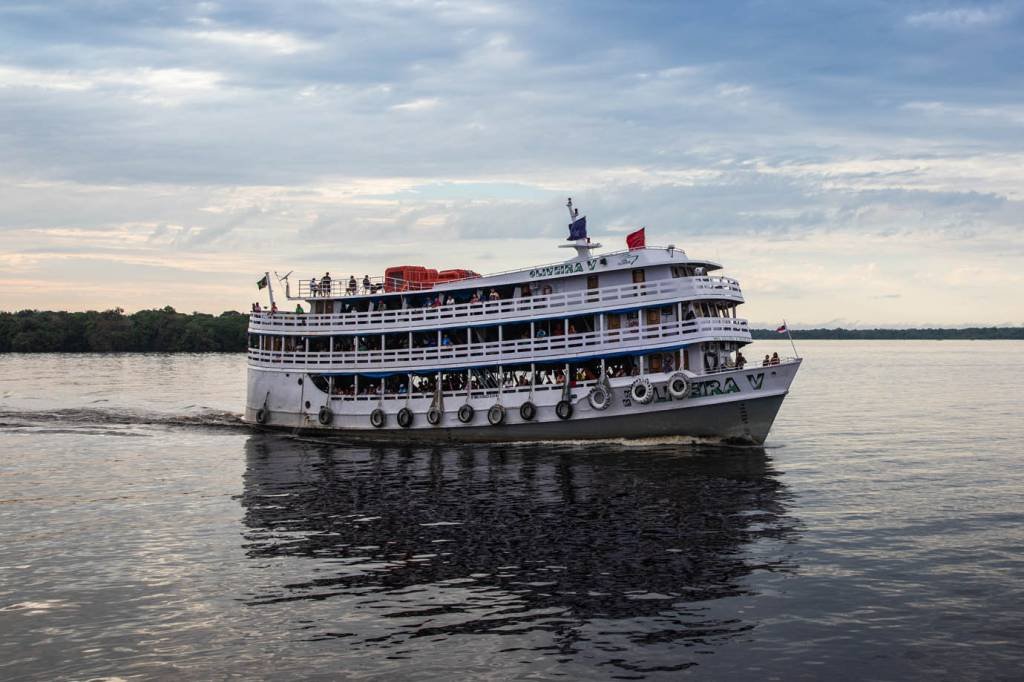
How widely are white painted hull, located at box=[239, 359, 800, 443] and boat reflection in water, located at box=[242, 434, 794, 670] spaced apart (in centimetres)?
119

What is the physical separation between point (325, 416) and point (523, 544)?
2307cm

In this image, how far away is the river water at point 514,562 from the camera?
48.7ft

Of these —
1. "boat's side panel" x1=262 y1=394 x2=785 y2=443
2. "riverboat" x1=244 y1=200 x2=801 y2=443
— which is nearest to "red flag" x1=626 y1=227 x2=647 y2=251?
"riverboat" x1=244 y1=200 x2=801 y2=443

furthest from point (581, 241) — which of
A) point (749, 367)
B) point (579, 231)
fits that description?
point (749, 367)

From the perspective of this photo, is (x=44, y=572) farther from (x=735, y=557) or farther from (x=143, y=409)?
(x=143, y=409)

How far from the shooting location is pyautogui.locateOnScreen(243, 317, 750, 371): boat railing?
1442 inches

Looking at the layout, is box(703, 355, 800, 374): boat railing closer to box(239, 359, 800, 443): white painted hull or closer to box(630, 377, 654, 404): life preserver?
box(239, 359, 800, 443): white painted hull

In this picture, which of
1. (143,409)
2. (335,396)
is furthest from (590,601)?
(143,409)

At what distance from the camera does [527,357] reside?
38906 millimetres

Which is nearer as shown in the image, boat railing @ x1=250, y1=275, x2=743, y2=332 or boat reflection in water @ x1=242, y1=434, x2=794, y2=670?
boat reflection in water @ x1=242, y1=434, x2=794, y2=670

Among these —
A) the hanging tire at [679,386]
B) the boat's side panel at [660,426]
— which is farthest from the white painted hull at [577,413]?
the hanging tire at [679,386]

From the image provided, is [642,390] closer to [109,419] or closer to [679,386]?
[679,386]

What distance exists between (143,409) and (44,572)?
134 feet

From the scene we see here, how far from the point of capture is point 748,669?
46.7ft
